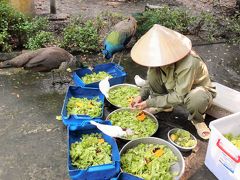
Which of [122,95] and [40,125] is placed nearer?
[40,125]

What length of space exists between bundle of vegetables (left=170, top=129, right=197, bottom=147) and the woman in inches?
7.8

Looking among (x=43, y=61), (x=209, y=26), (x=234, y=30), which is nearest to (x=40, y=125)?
(x=43, y=61)

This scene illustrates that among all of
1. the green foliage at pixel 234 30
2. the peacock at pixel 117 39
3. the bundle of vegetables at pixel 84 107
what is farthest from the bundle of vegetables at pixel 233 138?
the green foliage at pixel 234 30

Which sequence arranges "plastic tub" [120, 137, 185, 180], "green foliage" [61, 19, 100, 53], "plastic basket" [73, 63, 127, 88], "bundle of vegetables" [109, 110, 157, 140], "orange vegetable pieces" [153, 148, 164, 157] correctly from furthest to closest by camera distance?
"green foliage" [61, 19, 100, 53]
"plastic basket" [73, 63, 127, 88]
"bundle of vegetables" [109, 110, 157, 140]
"orange vegetable pieces" [153, 148, 164, 157]
"plastic tub" [120, 137, 185, 180]

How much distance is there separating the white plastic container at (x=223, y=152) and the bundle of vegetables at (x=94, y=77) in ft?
6.16

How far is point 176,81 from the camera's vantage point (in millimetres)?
3344

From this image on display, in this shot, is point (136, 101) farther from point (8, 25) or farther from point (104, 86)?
point (8, 25)

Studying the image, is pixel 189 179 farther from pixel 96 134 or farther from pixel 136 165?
pixel 96 134

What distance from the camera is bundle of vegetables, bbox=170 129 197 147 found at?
11.3 feet

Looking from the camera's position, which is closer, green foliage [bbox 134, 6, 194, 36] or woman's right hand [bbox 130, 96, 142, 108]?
woman's right hand [bbox 130, 96, 142, 108]

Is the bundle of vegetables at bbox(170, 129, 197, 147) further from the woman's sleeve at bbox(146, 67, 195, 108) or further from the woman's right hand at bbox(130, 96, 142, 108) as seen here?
the woman's right hand at bbox(130, 96, 142, 108)

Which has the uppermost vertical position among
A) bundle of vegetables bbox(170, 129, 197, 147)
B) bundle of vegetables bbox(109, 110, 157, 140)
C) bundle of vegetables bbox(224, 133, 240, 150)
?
bundle of vegetables bbox(224, 133, 240, 150)

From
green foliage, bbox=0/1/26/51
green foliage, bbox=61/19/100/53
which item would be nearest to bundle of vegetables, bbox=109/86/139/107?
green foliage, bbox=61/19/100/53

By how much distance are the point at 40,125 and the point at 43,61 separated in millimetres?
1010
